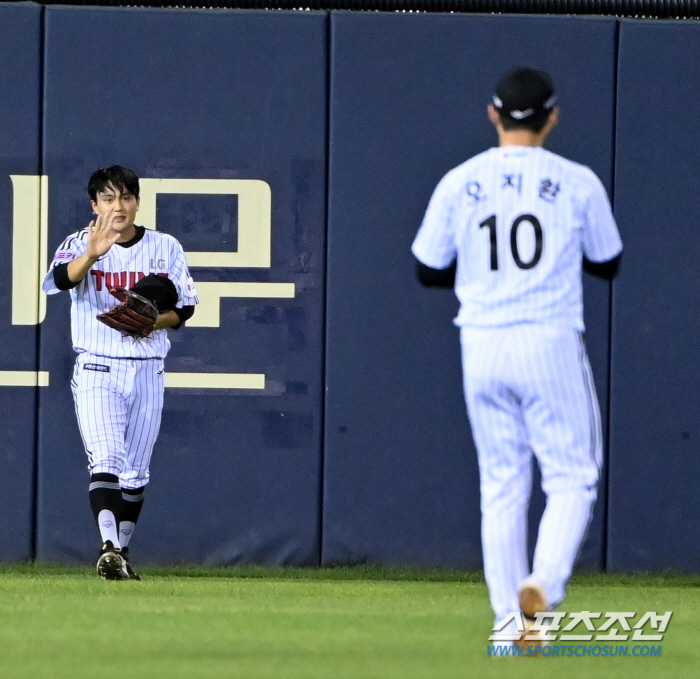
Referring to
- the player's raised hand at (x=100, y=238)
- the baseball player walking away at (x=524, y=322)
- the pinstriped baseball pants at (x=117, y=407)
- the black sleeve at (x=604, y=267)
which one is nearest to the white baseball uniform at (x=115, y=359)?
the pinstriped baseball pants at (x=117, y=407)

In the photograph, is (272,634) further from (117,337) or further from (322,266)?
(322,266)

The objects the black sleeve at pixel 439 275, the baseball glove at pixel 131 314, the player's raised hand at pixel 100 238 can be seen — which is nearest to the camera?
the black sleeve at pixel 439 275

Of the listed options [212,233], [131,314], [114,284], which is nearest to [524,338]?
[131,314]

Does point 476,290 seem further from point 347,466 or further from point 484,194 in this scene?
point 347,466

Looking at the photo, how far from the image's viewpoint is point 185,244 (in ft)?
26.2

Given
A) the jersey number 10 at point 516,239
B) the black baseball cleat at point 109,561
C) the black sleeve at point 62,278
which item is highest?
the jersey number 10 at point 516,239

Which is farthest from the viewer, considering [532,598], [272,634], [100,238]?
[100,238]

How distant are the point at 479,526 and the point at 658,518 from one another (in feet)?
3.20

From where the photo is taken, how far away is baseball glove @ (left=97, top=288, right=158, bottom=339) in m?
6.40

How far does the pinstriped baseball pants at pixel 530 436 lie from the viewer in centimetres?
403

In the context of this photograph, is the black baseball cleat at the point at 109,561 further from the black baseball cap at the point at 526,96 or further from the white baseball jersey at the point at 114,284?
the black baseball cap at the point at 526,96

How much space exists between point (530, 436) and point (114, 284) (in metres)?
3.01

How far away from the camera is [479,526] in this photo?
801cm

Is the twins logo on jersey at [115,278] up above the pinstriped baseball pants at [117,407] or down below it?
above
